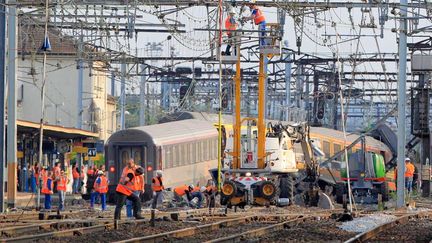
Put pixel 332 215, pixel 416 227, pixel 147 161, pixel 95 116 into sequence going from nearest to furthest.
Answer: pixel 416 227
pixel 332 215
pixel 147 161
pixel 95 116

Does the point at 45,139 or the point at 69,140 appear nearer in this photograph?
the point at 45,139

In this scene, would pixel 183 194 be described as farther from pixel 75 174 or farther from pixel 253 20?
pixel 75 174

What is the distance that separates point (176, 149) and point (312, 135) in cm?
759

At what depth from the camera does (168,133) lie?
47188 millimetres

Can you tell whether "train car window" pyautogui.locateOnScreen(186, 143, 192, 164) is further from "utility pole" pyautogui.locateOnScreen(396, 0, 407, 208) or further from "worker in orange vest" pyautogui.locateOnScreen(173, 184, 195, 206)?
"utility pole" pyautogui.locateOnScreen(396, 0, 407, 208)

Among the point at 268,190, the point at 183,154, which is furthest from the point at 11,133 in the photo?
the point at 183,154

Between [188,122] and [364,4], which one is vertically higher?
[364,4]

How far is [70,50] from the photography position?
83.3 metres

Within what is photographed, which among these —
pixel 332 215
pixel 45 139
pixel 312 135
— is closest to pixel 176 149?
pixel 312 135

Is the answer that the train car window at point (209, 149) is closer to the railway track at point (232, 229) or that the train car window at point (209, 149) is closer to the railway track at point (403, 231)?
the railway track at point (232, 229)

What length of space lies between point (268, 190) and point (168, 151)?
10.3 metres

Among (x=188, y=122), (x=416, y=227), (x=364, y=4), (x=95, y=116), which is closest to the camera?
(x=416, y=227)

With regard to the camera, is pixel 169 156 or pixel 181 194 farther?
pixel 169 156

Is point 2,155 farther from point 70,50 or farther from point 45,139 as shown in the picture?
point 70,50
